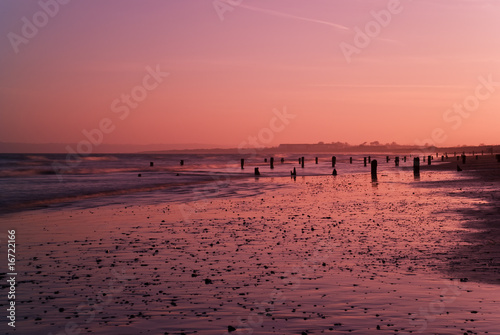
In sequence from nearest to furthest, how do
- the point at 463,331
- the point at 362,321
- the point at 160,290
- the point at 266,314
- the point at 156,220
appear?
1. the point at 463,331
2. the point at 362,321
3. the point at 266,314
4. the point at 160,290
5. the point at 156,220

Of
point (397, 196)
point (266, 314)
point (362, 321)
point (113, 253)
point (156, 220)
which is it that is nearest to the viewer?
point (362, 321)

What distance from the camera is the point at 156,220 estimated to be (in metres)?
22.8

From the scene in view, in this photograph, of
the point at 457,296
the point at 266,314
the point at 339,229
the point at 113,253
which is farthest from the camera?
the point at 339,229

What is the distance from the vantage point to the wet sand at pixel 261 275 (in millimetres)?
8562

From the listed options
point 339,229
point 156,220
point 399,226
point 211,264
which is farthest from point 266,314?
point 156,220

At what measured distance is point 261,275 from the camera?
470 inches

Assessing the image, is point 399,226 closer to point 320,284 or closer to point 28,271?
point 320,284

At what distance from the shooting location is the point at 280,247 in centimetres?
1559

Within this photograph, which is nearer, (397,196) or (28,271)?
(28,271)

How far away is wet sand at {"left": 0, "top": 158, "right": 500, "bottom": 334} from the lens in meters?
8.56

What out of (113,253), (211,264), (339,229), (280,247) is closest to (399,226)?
(339,229)

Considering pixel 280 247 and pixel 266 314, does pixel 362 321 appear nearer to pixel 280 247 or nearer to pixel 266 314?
pixel 266 314

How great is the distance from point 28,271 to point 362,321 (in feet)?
27.4

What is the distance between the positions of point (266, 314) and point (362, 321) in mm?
1661
